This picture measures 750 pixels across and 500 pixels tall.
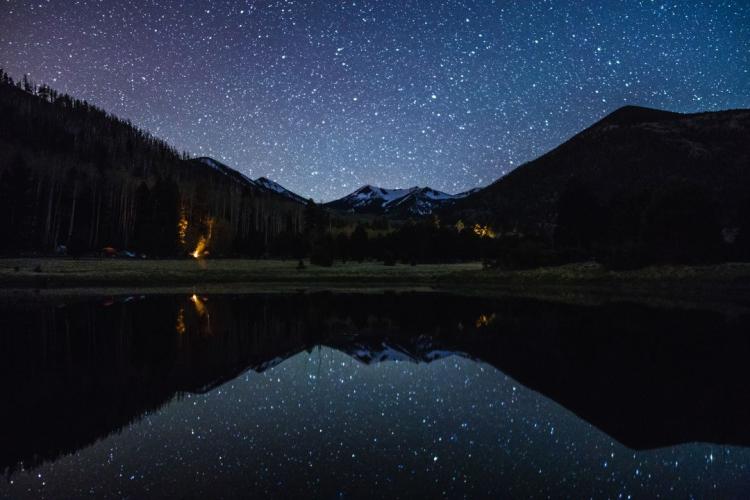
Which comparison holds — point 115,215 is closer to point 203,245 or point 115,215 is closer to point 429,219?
point 203,245

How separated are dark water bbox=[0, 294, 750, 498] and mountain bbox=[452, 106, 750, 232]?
114 meters

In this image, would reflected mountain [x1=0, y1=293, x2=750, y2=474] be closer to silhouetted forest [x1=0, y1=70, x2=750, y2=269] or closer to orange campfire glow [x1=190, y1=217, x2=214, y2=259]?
silhouetted forest [x1=0, y1=70, x2=750, y2=269]

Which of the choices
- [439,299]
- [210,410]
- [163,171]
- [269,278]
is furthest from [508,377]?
[163,171]

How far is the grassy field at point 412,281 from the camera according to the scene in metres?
39.7

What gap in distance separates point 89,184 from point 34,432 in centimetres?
11302

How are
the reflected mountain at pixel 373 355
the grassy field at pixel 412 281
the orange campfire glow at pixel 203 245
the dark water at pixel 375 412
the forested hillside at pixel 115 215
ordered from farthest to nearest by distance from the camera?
the orange campfire glow at pixel 203 245 → the forested hillside at pixel 115 215 → the grassy field at pixel 412 281 → the reflected mountain at pixel 373 355 → the dark water at pixel 375 412

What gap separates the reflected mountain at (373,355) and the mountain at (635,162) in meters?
106

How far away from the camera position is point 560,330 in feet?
70.2

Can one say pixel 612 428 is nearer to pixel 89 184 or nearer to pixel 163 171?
pixel 89 184

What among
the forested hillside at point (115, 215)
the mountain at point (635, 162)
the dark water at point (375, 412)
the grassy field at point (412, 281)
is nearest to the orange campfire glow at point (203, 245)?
the forested hillside at point (115, 215)

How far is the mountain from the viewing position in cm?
13512

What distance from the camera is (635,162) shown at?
506 feet

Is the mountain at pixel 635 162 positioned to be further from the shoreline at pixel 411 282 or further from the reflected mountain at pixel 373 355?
the reflected mountain at pixel 373 355

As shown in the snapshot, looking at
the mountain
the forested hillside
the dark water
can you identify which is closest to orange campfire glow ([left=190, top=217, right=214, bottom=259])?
the forested hillside
